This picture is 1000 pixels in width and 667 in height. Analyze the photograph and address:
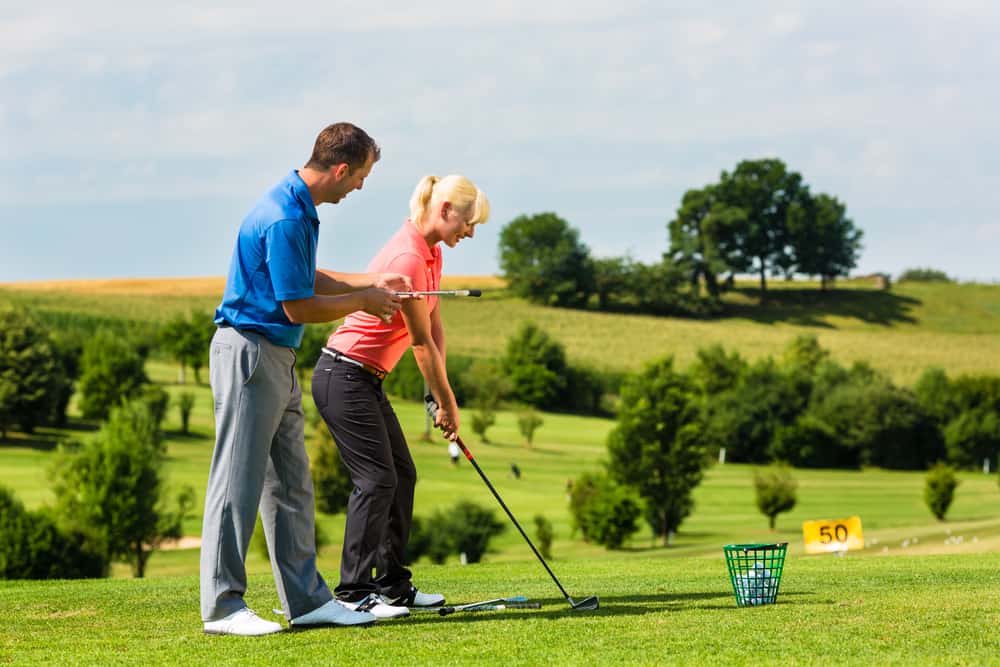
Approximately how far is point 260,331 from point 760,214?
13655cm

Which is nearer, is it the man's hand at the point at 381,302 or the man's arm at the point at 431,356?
the man's hand at the point at 381,302

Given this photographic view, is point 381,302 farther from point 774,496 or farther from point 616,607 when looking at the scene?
point 774,496

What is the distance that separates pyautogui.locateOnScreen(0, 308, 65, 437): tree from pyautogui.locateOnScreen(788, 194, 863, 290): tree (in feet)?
285

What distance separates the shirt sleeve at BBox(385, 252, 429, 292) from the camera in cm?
774

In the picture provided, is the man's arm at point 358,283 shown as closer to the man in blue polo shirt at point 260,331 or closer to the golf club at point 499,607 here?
the man in blue polo shirt at point 260,331

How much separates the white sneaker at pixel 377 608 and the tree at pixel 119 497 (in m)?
36.9

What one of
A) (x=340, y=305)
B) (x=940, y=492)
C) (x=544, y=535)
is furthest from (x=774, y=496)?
(x=340, y=305)

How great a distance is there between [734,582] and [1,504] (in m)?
36.7

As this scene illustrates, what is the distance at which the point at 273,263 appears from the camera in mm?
6938

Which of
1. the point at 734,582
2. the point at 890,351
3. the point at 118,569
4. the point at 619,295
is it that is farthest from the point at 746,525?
the point at 619,295

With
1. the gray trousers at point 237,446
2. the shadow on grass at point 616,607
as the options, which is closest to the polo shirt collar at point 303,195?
the gray trousers at point 237,446

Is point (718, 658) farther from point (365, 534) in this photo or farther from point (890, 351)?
point (890, 351)

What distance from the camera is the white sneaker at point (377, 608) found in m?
7.80

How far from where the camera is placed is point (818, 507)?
56438mm
